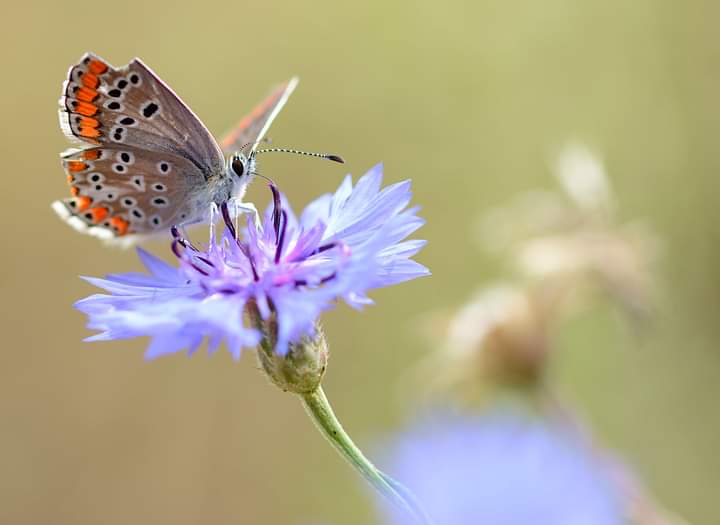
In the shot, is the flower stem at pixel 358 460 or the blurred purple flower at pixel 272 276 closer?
the flower stem at pixel 358 460

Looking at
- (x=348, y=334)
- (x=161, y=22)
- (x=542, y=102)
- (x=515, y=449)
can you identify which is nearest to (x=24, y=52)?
(x=161, y=22)

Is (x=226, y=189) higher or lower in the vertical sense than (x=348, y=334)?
higher

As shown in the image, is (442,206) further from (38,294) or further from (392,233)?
(392,233)

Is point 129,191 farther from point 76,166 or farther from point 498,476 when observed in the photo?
point 498,476

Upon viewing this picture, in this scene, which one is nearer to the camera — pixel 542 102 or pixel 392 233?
pixel 392 233

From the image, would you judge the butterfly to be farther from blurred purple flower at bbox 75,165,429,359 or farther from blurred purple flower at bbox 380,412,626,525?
blurred purple flower at bbox 380,412,626,525

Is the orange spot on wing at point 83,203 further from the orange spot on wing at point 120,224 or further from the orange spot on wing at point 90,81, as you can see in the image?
the orange spot on wing at point 90,81

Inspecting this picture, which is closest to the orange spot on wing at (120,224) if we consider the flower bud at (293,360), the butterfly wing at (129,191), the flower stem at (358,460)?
the butterfly wing at (129,191)

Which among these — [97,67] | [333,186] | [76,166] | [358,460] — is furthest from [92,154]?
[333,186]
